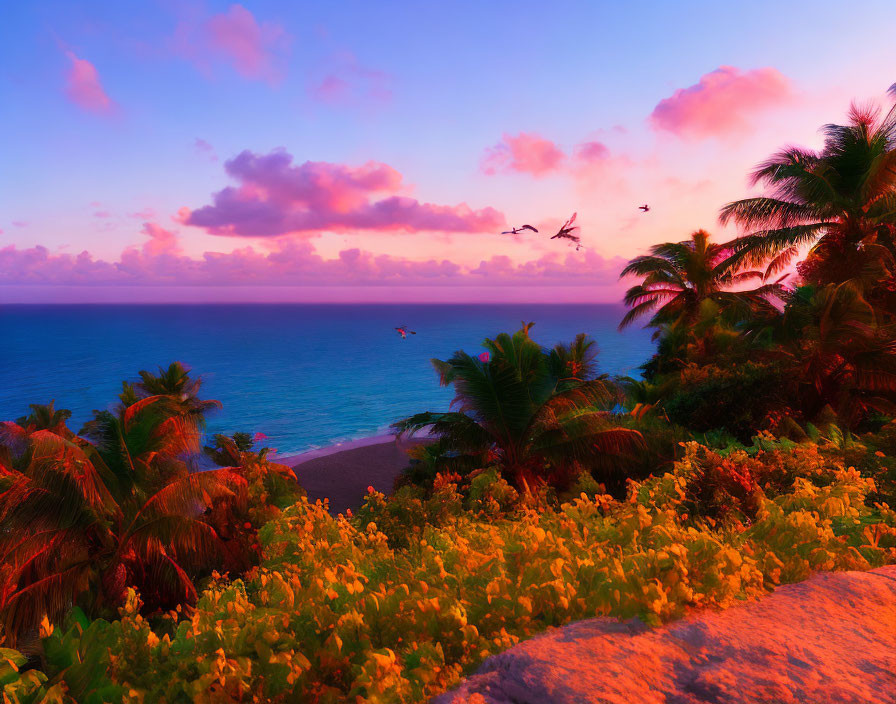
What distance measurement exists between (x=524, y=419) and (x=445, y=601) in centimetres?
884

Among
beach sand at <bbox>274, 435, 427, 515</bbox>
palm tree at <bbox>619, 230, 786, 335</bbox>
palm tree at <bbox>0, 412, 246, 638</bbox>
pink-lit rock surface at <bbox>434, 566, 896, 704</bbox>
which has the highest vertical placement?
palm tree at <bbox>619, 230, 786, 335</bbox>

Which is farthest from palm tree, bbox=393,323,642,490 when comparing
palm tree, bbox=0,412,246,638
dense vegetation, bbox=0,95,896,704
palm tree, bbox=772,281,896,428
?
palm tree, bbox=772,281,896,428

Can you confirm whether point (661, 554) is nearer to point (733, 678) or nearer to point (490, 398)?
point (733, 678)

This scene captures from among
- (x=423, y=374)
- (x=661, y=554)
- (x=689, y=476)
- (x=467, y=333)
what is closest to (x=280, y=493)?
(x=689, y=476)

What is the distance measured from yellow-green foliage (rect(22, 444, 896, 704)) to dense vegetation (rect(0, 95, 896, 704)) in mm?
18

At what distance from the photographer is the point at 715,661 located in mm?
2922

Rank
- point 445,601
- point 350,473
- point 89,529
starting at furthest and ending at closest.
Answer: point 350,473, point 89,529, point 445,601

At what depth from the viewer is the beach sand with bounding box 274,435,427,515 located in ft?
76.2

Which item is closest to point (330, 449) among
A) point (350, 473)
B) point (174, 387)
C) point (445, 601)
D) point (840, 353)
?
point (350, 473)

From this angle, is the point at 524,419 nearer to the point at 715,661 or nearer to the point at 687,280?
the point at 715,661

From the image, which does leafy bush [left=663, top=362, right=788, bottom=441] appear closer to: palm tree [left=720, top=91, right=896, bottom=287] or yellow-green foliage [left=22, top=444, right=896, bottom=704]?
palm tree [left=720, top=91, right=896, bottom=287]

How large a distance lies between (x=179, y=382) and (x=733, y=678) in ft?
70.8

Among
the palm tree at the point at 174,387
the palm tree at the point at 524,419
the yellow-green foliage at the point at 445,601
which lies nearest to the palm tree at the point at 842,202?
the palm tree at the point at 524,419

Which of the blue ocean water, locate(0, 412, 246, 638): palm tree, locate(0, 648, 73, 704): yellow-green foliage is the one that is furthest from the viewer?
the blue ocean water
